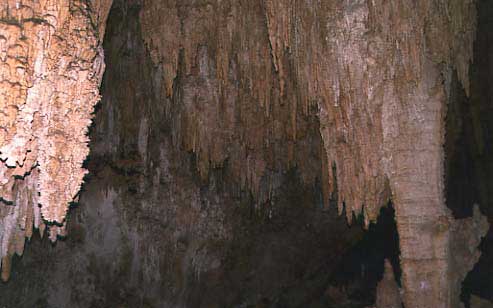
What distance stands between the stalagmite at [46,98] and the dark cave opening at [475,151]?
18.6ft

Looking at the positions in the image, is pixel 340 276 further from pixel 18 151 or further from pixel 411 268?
pixel 18 151

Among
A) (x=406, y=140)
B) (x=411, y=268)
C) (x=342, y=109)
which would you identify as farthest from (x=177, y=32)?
(x=411, y=268)

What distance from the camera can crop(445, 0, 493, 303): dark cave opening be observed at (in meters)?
7.56

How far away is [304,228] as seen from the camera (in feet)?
38.2

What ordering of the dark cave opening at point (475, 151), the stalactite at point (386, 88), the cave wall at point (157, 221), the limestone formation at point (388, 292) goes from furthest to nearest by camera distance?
the limestone formation at point (388, 292) < the cave wall at point (157, 221) < the dark cave opening at point (475, 151) < the stalactite at point (386, 88)

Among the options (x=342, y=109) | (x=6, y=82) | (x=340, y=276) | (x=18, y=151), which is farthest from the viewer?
(x=340, y=276)

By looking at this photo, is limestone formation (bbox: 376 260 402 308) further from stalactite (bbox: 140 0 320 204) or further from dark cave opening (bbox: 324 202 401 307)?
stalactite (bbox: 140 0 320 204)

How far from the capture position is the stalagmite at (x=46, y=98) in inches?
126

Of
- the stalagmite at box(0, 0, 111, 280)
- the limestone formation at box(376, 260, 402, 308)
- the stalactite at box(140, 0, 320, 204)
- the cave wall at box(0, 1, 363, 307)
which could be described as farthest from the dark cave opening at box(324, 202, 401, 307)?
the stalagmite at box(0, 0, 111, 280)

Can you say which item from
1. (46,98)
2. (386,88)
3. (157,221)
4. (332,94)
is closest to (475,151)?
(386,88)

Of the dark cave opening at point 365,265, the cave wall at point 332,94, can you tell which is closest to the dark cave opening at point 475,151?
the cave wall at point 332,94

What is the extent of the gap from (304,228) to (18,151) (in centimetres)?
894

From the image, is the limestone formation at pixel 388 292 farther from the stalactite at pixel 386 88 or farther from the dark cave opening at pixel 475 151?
the stalactite at pixel 386 88

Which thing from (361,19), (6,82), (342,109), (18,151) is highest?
(361,19)
